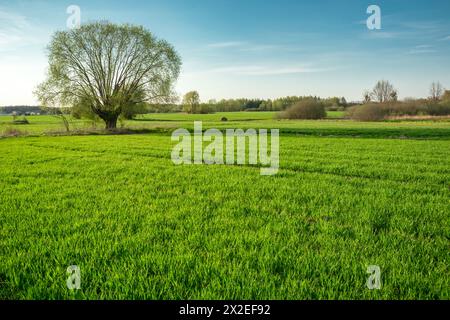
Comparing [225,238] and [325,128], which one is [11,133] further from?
[325,128]

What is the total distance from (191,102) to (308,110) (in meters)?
48.0

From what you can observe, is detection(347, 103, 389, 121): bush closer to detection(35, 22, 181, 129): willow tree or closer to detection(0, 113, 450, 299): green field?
detection(35, 22, 181, 129): willow tree

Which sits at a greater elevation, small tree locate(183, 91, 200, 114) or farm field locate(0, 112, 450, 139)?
small tree locate(183, 91, 200, 114)

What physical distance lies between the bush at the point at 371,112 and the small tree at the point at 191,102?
6060cm

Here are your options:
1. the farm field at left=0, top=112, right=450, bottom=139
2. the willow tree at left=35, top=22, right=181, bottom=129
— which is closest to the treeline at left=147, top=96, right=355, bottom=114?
the farm field at left=0, top=112, right=450, bottom=139

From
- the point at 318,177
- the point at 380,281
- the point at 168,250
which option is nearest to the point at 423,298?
the point at 380,281

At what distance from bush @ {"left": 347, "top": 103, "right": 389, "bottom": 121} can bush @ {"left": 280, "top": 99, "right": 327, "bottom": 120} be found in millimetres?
10927

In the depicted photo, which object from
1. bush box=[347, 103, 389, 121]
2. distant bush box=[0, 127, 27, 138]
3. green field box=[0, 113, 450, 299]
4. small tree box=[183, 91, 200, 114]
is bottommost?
green field box=[0, 113, 450, 299]

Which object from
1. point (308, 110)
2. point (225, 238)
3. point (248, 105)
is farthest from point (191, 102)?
point (225, 238)

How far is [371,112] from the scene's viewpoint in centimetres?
6838

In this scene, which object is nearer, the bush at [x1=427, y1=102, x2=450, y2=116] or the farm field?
the farm field

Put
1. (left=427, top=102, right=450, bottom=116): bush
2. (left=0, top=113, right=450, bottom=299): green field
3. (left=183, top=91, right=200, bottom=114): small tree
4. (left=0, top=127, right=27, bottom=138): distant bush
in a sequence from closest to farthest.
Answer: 1. (left=0, top=113, right=450, bottom=299): green field
2. (left=0, top=127, right=27, bottom=138): distant bush
3. (left=427, top=102, right=450, bottom=116): bush
4. (left=183, top=91, right=200, bottom=114): small tree

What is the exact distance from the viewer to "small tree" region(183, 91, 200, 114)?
11144 centimetres
